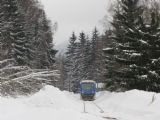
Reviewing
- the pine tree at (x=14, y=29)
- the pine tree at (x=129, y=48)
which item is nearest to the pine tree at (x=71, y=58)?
the pine tree at (x=14, y=29)

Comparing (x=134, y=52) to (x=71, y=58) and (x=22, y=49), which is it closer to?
(x=22, y=49)

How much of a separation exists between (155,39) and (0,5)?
62.3 ft

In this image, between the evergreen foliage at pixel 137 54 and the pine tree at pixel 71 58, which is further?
the pine tree at pixel 71 58

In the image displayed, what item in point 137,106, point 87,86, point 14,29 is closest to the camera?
point 137,106

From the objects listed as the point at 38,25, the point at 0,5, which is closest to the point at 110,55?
the point at 0,5

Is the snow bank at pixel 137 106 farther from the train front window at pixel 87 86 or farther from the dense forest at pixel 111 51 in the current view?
the train front window at pixel 87 86

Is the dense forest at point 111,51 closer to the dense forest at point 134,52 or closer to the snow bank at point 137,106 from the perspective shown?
the dense forest at point 134,52

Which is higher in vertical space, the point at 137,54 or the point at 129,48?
the point at 129,48

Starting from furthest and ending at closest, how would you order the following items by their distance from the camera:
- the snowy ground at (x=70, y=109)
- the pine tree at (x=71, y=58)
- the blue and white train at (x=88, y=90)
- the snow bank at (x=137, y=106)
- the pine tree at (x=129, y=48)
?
the pine tree at (x=71, y=58), the blue and white train at (x=88, y=90), the pine tree at (x=129, y=48), the snow bank at (x=137, y=106), the snowy ground at (x=70, y=109)

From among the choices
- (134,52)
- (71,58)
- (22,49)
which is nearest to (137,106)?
(134,52)

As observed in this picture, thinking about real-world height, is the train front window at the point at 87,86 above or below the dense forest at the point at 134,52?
below

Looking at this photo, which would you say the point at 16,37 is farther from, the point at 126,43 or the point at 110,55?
the point at 126,43

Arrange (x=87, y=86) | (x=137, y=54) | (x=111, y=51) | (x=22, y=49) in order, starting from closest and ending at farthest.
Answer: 1. (x=137, y=54)
2. (x=111, y=51)
3. (x=87, y=86)
4. (x=22, y=49)

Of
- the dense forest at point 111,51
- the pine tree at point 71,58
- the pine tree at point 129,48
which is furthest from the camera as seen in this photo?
the pine tree at point 71,58
